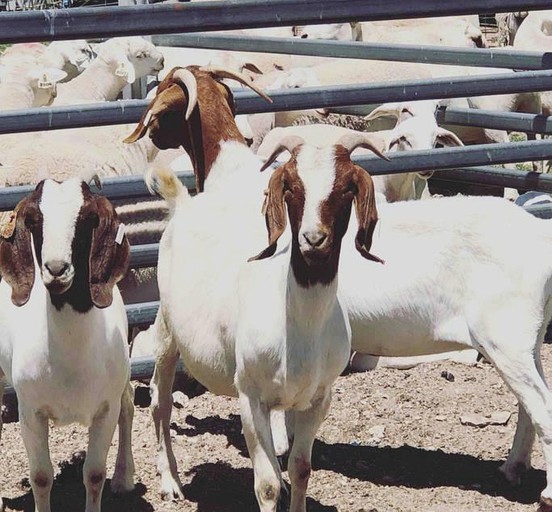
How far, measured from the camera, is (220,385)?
4762 mm

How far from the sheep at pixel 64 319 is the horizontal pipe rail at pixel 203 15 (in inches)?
49.2

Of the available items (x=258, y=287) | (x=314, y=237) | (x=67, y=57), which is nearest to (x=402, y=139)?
(x=258, y=287)

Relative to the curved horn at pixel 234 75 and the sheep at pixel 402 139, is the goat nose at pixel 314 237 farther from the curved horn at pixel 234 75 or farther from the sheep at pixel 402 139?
the sheep at pixel 402 139

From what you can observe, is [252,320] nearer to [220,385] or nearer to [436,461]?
[220,385]

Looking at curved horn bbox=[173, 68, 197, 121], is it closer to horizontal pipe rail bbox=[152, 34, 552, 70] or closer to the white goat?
the white goat

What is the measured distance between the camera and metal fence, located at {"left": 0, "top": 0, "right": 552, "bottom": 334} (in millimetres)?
5395

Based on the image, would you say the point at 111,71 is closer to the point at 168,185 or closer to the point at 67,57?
the point at 67,57

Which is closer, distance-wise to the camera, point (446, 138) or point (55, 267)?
point (55, 267)

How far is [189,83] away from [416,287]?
1.33 meters

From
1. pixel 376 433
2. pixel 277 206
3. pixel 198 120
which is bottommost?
pixel 376 433

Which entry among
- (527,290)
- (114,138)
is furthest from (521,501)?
(114,138)

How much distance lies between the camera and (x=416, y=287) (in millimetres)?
5074

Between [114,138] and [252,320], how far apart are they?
436cm

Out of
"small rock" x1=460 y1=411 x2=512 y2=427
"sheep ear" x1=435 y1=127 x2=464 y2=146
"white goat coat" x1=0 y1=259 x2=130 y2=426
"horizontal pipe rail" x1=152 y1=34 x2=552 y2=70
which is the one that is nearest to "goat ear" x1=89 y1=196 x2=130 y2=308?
"white goat coat" x1=0 y1=259 x2=130 y2=426
